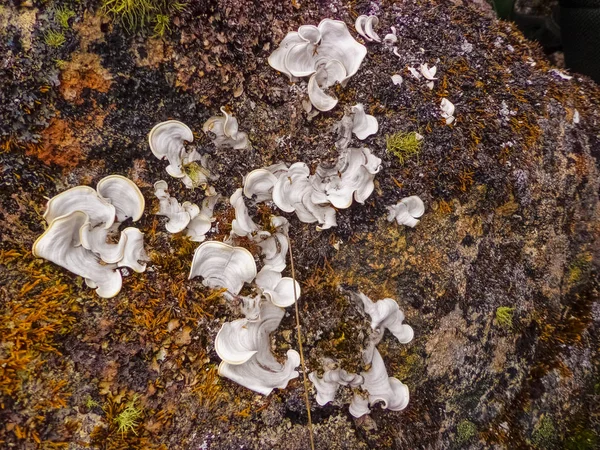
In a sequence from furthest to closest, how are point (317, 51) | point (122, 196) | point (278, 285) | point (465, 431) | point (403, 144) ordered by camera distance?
point (465, 431), point (403, 144), point (317, 51), point (278, 285), point (122, 196)

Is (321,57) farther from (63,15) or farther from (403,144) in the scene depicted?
(63,15)

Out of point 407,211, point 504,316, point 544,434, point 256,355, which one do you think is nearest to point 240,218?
point 256,355

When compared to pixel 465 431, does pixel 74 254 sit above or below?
above

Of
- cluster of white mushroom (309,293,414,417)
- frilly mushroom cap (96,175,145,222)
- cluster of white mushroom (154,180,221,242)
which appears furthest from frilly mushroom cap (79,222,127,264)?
cluster of white mushroom (309,293,414,417)

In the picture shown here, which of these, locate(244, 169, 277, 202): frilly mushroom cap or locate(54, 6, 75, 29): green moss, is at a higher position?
locate(54, 6, 75, 29): green moss

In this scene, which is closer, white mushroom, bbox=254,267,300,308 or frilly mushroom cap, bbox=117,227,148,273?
frilly mushroom cap, bbox=117,227,148,273

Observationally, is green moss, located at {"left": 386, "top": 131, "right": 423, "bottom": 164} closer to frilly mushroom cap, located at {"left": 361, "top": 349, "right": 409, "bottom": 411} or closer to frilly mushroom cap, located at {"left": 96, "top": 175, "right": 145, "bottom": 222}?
frilly mushroom cap, located at {"left": 361, "top": 349, "right": 409, "bottom": 411}

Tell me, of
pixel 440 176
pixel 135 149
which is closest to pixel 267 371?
pixel 135 149
